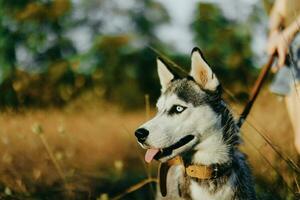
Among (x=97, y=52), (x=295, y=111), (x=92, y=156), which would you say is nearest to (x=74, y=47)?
(x=97, y=52)

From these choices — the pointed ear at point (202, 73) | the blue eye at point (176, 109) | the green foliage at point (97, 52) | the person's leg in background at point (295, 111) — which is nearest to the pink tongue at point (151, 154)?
the blue eye at point (176, 109)

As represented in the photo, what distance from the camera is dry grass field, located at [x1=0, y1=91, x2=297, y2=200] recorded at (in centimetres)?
483

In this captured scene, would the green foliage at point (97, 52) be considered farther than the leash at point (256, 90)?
Yes

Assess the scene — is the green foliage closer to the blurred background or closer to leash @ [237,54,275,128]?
the blurred background

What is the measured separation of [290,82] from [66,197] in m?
1.98

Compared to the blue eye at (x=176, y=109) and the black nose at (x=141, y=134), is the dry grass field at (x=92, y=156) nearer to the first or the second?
the blue eye at (x=176, y=109)

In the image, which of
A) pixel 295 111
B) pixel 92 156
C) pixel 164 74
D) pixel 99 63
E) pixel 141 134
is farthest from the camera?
pixel 99 63

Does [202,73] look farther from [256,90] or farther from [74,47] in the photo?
[74,47]

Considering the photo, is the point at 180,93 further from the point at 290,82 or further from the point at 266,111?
the point at 266,111

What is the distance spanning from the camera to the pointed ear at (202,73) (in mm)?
3654

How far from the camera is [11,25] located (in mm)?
23875

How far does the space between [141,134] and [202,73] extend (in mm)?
516

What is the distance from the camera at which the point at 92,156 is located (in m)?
9.94

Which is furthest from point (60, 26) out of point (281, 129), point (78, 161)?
point (281, 129)
